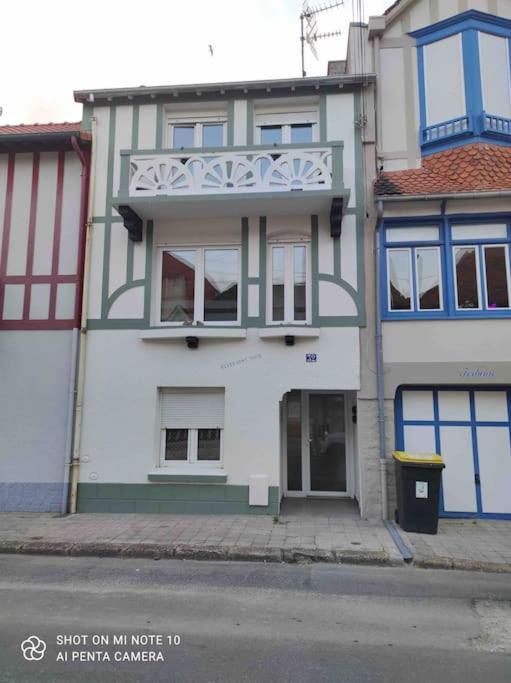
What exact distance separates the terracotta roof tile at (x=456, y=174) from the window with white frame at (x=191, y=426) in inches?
195

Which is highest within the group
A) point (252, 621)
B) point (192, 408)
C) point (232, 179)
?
point (232, 179)

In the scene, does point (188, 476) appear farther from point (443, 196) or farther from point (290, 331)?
point (443, 196)

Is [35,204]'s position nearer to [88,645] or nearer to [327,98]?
[327,98]

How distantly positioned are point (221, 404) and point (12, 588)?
4233mm

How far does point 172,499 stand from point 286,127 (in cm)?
757

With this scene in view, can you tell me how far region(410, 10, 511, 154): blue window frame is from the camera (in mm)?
8703

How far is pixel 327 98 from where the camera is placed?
891cm

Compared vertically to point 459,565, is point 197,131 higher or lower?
higher

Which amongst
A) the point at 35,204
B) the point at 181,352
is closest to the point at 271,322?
the point at 181,352

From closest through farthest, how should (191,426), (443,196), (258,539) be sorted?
(258,539)
(443,196)
(191,426)

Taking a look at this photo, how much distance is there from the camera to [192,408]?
845 centimetres

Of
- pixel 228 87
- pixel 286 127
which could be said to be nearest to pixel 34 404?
pixel 228 87

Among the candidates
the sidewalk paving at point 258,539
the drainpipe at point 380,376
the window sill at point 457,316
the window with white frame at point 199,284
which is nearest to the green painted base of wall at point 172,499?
the sidewalk paving at point 258,539

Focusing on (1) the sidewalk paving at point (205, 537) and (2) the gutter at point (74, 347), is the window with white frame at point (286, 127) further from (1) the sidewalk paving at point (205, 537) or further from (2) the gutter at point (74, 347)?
(1) the sidewalk paving at point (205, 537)
